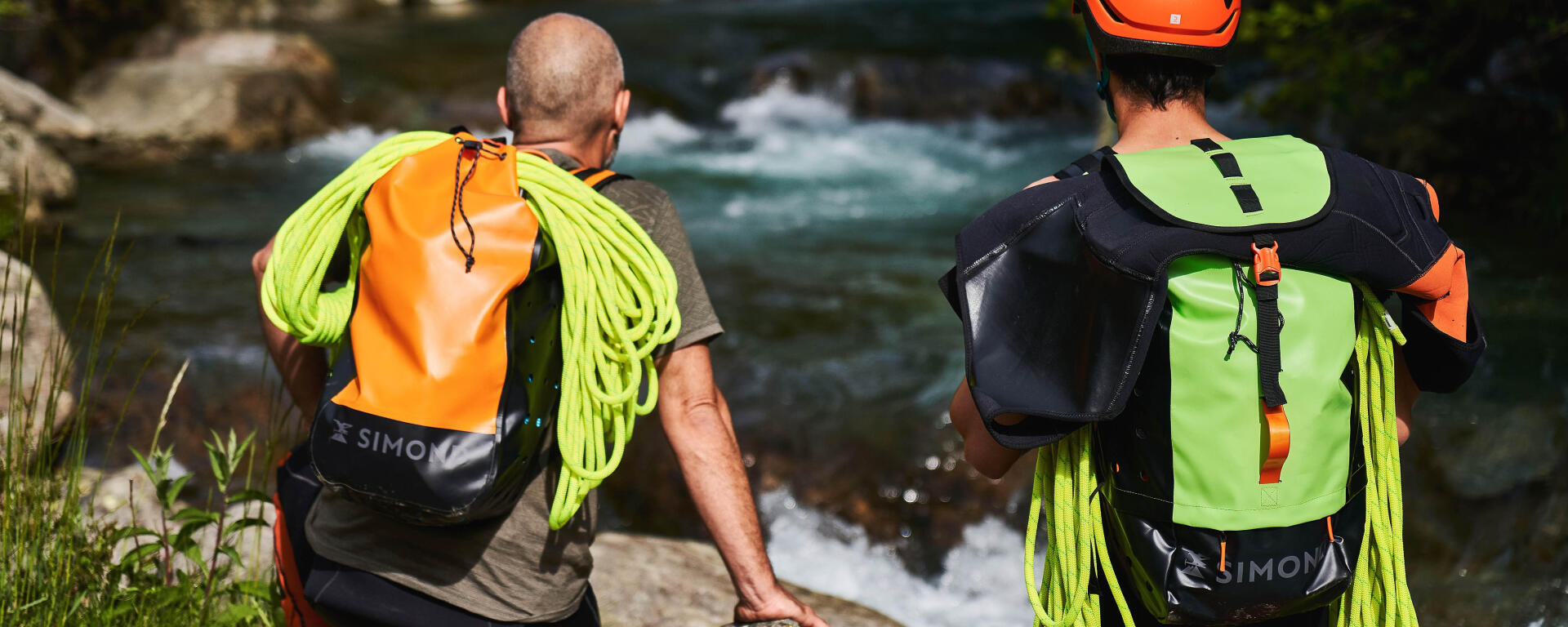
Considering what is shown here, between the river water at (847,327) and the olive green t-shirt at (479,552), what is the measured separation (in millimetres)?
2348

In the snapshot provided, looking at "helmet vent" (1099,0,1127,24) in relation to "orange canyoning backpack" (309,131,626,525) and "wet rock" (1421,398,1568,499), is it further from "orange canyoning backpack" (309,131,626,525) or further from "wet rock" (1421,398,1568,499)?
"wet rock" (1421,398,1568,499)

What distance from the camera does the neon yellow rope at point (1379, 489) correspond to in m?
1.65

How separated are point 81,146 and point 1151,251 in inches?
465

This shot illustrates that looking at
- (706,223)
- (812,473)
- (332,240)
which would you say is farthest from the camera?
(706,223)

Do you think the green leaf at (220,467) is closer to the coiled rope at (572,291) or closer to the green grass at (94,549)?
the green grass at (94,549)

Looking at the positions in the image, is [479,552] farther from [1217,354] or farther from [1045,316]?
[1217,354]

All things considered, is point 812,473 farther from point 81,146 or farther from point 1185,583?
point 81,146

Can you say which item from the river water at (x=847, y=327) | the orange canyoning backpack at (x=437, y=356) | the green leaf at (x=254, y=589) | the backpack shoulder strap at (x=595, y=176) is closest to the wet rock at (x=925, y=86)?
the river water at (x=847, y=327)

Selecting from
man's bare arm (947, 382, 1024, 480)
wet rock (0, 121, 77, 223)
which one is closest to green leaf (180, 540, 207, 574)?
man's bare arm (947, 382, 1024, 480)

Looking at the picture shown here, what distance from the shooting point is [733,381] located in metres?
5.74

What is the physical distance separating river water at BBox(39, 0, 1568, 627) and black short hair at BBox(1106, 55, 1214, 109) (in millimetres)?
3102

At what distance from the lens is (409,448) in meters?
1.74

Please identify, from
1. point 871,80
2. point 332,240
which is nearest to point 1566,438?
point 332,240

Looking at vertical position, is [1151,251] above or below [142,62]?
above
